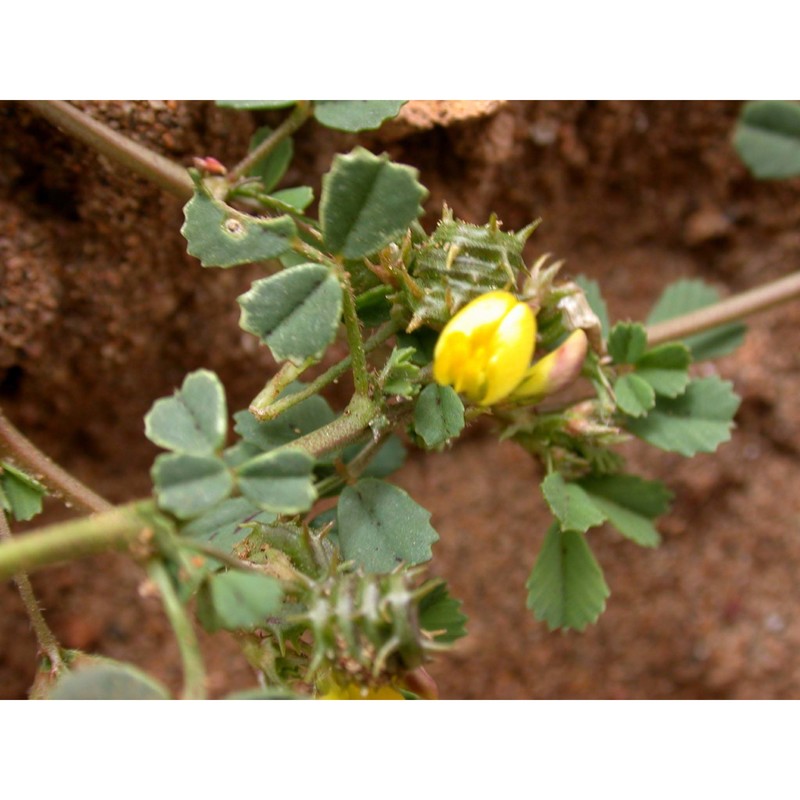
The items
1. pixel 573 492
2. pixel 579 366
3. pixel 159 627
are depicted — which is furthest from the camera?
pixel 159 627

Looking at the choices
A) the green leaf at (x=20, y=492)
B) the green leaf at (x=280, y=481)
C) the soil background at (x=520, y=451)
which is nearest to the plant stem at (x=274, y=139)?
the soil background at (x=520, y=451)

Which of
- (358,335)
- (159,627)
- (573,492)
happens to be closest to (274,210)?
(358,335)

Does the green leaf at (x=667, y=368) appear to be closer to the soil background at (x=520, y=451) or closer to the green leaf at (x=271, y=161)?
the soil background at (x=520, y=451)

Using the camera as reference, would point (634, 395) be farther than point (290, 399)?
Yes

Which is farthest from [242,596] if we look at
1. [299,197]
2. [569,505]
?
[299,197]

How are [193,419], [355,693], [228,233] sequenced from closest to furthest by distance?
[193,419] → [355,693] → [228,233]

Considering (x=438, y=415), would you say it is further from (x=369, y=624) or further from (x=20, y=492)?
(x=20, y=492)

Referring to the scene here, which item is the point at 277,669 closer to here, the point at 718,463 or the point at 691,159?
the point at 718,463

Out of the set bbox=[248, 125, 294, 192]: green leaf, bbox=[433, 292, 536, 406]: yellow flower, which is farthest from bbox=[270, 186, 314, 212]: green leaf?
bbox=[433, 292, 536, 406]: yellow flower
